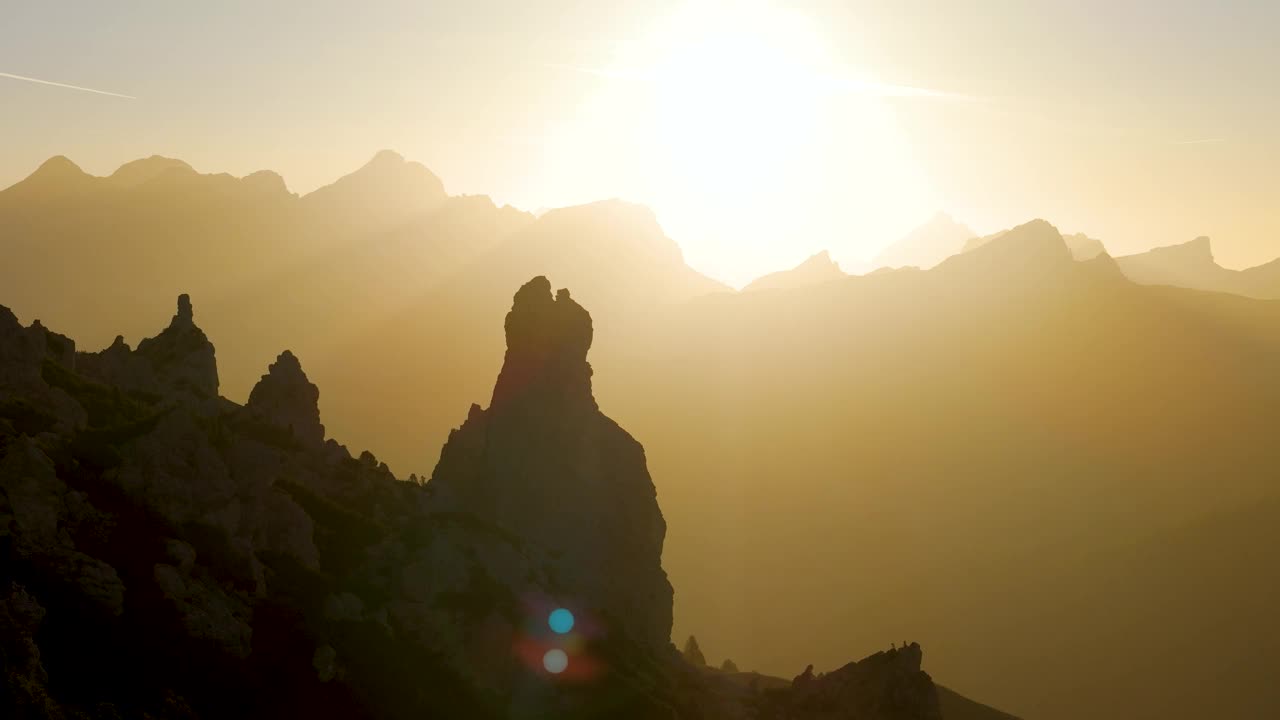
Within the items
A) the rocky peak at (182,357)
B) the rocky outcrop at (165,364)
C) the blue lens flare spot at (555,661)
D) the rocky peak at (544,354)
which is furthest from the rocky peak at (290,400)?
the blue lens flare spot at (555,661)

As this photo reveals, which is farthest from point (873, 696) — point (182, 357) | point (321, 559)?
point (182, 357)

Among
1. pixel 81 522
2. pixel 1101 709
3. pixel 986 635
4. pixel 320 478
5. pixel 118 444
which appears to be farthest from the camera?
pixel 986 635

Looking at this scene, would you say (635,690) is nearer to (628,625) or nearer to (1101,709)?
(628,625)

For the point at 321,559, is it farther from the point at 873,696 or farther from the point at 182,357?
the point at 873,696

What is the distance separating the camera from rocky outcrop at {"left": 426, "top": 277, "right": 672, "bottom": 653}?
74188mm

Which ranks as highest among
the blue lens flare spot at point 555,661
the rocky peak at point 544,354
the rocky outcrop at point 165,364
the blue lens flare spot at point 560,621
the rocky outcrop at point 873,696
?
the rocky peak at point 544,354

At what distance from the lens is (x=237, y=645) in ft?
140

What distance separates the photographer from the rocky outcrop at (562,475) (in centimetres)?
7419

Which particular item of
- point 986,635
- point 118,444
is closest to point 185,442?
point 118,444

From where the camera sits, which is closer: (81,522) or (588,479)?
(81,522)

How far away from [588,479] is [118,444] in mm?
37419

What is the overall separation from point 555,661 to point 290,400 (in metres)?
38.9

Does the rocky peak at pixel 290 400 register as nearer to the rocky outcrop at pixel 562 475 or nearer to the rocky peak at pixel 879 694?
the rocky outcrop at pixel 562 475

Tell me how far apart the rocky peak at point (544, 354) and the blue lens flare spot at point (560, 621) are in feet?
65.0
